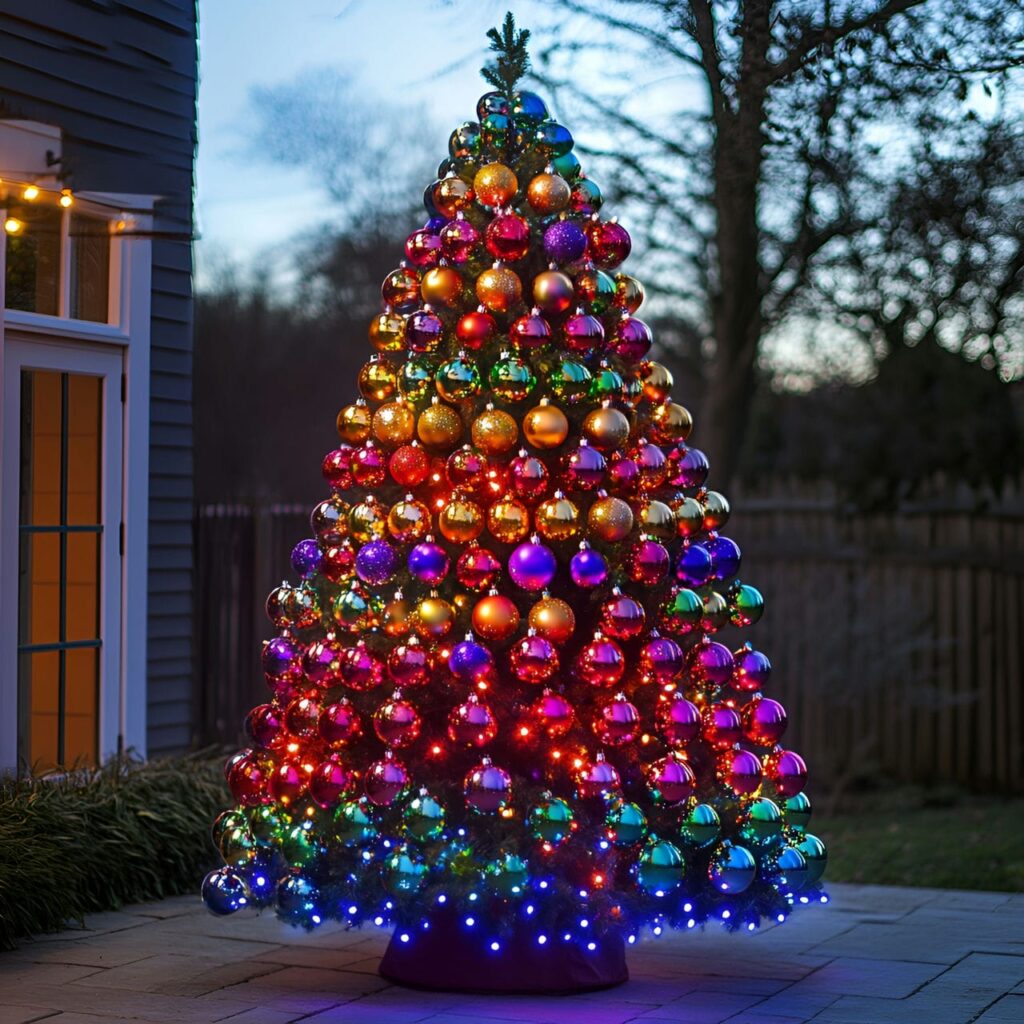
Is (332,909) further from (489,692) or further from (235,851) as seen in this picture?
(489,692)

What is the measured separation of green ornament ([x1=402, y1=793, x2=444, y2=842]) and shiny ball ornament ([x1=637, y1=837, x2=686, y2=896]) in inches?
24.0

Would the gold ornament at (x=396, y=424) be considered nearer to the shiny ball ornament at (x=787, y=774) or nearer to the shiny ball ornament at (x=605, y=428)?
the shiny ball ornament at (x=605, y=428)

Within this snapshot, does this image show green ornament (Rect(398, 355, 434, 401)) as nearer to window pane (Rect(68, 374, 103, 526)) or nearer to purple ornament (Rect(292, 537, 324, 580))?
purple ornament (Rect(292, 537, 324, 580))

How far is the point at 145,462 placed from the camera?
6.93m

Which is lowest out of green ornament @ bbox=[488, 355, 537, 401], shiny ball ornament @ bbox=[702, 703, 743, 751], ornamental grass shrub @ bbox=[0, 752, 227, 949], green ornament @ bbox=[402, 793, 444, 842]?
ornamental grass shrub @ bbox=[0, 752, 227, 949]

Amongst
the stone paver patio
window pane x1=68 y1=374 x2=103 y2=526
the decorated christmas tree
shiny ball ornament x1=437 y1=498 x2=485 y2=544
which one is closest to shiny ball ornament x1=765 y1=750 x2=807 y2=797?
the decorated christmas tree

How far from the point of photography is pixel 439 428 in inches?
180

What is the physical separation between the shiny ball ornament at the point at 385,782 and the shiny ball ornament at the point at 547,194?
1.79 meters

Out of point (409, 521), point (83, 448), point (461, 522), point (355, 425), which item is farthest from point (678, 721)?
point (83, 448)

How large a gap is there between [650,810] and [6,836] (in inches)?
92.2

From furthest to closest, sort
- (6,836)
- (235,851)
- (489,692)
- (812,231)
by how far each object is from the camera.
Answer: (812,231) → (6,836) → (235,851) → (489,692)

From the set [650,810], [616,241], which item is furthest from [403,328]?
[650,810]

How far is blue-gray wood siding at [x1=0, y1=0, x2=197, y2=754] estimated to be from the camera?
257 inches

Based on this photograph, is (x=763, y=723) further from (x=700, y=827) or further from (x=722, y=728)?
(x=700, y=827)
